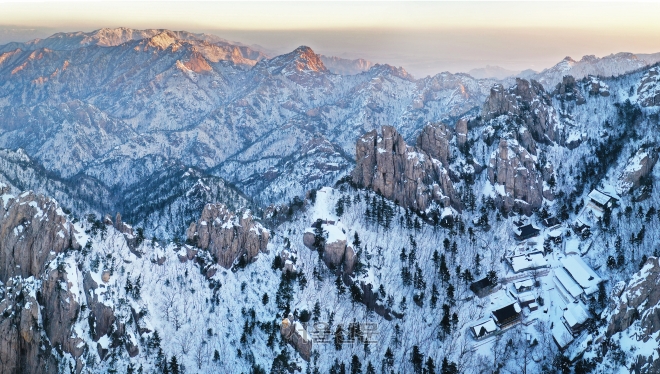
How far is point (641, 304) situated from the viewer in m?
112

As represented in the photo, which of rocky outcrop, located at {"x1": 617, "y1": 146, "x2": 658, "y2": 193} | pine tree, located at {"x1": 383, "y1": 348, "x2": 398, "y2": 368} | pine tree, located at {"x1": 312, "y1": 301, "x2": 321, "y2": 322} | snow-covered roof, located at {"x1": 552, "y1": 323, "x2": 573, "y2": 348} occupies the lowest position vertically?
pine tree, located at {"x1": 383, "y1": 348, "x2": 398, "y2": 368}

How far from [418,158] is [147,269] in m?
112

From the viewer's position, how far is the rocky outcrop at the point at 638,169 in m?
174

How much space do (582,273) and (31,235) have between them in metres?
163

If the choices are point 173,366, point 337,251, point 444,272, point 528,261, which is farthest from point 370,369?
point 528,261

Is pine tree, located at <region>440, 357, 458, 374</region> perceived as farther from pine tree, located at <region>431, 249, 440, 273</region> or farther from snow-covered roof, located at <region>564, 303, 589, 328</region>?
pine tree, located at <region>431, 249, 440, 273</region>

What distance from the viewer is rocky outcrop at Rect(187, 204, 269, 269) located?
155 metres

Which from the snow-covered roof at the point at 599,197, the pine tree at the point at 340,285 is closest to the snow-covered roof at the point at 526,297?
the snow-covered roof at the point at 599,197

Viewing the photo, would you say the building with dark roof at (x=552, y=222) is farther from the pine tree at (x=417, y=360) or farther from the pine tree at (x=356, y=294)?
the pine tree at (x=417, y=360)

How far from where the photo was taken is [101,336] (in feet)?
415

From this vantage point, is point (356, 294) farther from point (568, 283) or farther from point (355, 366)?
point (568, 283)

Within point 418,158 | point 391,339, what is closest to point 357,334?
point 391,339

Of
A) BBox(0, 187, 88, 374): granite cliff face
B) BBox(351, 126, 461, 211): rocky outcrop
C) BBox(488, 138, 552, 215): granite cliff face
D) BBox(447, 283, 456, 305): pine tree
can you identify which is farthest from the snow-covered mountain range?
BBox(488, 138, 552, 215): granite cliff face

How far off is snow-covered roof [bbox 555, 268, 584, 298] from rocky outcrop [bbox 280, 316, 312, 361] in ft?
256
